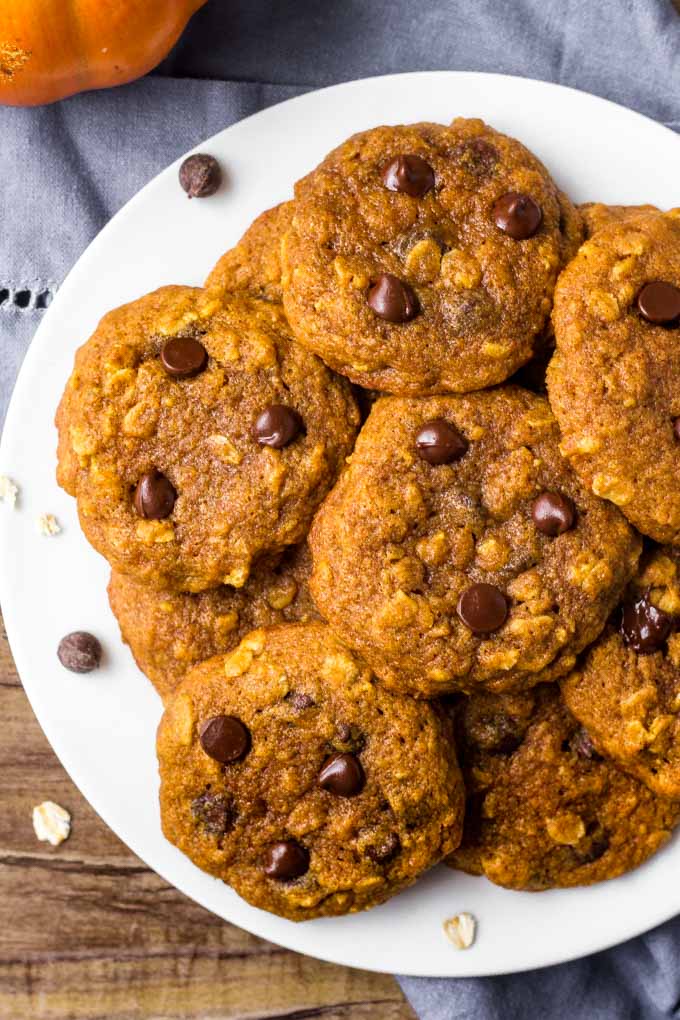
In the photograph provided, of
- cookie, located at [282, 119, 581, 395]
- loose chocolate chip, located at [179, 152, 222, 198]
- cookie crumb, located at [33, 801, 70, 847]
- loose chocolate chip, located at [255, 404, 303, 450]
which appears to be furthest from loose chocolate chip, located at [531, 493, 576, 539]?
cookie crumb, located at [33, 801, 70, 847]

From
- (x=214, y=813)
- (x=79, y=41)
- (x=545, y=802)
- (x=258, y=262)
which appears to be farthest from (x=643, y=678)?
(x=79, y=41)

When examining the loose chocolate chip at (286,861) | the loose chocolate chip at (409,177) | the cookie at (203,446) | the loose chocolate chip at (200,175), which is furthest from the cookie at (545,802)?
the loose chocolate chip at (200,175)

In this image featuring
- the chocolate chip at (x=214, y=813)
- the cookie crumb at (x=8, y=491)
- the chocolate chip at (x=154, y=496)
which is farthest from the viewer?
the cookie crumb at (x=8, y=491)

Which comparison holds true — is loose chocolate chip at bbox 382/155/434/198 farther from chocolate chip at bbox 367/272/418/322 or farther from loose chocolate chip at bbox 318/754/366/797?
loose chocolate chip at bbox 318/754/366/797

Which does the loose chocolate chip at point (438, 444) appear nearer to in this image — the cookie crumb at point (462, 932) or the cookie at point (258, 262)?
the cookie at point (258, 262)

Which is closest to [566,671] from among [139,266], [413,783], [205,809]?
[413,783]

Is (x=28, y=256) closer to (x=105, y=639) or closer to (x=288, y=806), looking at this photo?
(x=105, y=639)
